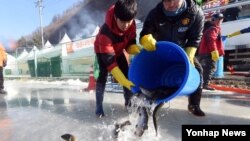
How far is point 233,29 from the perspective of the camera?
7.87 meters

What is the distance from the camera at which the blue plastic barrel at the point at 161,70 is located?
3113 millimetres

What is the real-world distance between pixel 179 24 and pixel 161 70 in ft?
1.81

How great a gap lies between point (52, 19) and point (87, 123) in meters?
63.5

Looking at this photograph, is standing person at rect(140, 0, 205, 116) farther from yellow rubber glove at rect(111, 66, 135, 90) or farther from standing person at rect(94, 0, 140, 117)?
yellow rubber glove at rect(111, 66, 135, 90)

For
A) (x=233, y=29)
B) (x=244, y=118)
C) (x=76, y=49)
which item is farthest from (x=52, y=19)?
(x=244, y=118)

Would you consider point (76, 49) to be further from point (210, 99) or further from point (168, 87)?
point (168, 87)

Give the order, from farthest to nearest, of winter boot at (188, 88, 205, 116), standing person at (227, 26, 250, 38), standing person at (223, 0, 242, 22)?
standing person at (223, 0, 242, 22) → standing person at (227, 26, 250, 38) → winter boot at (188, 88, 205, 116)

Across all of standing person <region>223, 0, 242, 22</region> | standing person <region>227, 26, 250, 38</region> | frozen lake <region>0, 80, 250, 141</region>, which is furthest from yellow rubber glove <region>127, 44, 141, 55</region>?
standing person <region>223, 0, 242, 22</region>

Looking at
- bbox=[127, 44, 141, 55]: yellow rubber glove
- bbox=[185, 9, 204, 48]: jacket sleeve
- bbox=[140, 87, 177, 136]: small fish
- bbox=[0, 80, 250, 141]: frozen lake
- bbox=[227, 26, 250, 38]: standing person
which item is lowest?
bbox=[0, 80, 250, 141]: frozen lake

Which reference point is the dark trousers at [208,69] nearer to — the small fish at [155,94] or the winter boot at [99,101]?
the winter boot at [99,101]

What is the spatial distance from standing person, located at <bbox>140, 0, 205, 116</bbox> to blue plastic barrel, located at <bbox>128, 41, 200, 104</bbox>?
7.4 inches

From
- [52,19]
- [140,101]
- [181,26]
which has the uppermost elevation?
[52,19]

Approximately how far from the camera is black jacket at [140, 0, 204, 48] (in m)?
3.61

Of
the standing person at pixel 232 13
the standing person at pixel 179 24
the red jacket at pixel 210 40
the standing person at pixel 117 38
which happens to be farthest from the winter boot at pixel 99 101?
the standing person at pixel 232 13
